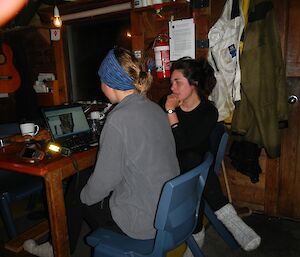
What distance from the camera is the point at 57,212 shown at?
152 cm

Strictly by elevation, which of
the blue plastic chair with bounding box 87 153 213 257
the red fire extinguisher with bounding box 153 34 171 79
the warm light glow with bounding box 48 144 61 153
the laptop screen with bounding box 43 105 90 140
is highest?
the red fire extinguisher with bounding box 153 34 171 79

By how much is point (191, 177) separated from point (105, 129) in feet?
1.36

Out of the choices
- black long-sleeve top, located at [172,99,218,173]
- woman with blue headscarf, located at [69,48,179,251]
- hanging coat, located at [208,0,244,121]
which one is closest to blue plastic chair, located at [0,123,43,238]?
woman with blue headscarf, located at [69,48,179,251]

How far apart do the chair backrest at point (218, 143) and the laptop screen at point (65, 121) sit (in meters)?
0.93

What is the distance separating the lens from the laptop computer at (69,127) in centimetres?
179

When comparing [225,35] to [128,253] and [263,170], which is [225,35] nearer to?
[263,170]

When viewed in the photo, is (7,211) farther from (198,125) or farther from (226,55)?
(226,55)

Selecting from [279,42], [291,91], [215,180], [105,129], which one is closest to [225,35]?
[279,42]

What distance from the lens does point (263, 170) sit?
239 centimetres

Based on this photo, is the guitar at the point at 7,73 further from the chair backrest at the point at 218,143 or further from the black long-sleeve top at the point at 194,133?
the chair backrest at the point at 218,143

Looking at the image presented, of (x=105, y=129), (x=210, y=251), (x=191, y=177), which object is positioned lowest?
(x=210, y=251)

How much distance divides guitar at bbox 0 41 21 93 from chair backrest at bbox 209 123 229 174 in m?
2.82

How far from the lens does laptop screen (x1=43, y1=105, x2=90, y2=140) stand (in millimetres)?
1815

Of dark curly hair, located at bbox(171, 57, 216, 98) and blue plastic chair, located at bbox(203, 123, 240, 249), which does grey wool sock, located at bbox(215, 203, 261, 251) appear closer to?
blue plastic chair, located at bbox(203, 123, 240, 249)
